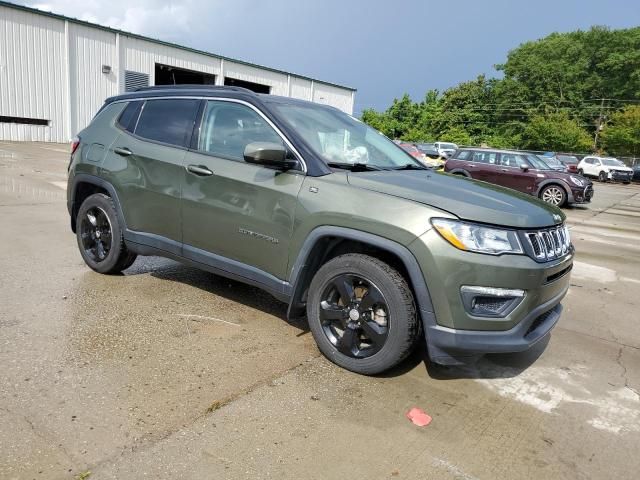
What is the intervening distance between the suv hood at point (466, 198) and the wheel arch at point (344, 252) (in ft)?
1.08

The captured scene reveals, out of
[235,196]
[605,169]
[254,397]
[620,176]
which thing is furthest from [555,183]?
[620,176]

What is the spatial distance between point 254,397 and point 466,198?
1777 mm

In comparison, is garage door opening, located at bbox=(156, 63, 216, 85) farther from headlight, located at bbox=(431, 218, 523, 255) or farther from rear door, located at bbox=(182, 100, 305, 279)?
headlight, located at bbox=(431, 218, 523, 255)

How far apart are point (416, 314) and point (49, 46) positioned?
26280mm

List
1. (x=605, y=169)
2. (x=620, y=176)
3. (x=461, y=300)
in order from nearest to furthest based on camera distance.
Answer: (x=461, y=300)
(x=620, y=176)
(x=605, y=169)

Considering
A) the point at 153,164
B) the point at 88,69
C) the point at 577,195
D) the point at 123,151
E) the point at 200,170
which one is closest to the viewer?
the point at 200,170

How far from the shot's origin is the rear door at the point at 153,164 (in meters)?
4.34

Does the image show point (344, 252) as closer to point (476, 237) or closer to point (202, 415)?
point (476, 237)

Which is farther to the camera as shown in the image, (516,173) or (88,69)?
(88,69)

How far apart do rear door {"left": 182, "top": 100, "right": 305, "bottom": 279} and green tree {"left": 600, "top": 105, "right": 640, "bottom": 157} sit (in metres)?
54.5

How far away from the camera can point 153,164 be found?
4.46 metres

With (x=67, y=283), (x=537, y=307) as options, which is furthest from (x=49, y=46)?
(x=537, y=307)

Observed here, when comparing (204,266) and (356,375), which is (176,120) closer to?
A: (204,266)

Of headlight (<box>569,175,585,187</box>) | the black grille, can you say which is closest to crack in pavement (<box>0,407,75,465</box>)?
the black grille
